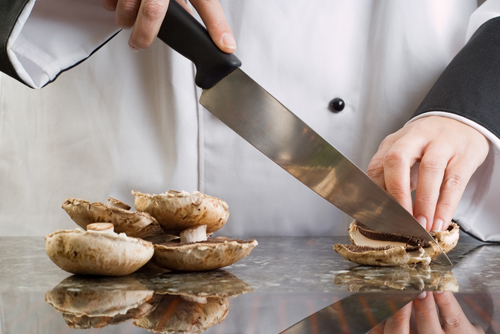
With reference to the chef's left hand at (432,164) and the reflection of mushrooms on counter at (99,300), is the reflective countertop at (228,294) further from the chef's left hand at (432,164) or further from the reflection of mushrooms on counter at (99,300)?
the chef's left hand at (432,164)

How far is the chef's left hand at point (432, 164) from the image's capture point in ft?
3.25

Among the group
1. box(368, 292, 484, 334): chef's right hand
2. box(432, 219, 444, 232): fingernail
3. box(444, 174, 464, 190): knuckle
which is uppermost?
box(444, 174, 464, 190): knuckle

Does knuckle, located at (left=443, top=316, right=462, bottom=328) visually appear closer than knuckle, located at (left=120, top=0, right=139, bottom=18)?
Yes

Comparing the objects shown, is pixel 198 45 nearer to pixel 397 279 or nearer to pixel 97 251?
pixel 97 251

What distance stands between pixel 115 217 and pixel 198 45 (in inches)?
14.3

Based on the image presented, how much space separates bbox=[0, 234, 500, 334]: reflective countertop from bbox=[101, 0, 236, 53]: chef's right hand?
1.43ft

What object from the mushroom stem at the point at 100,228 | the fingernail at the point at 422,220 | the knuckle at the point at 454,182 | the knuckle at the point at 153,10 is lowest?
the fingernail at the point at 422,220

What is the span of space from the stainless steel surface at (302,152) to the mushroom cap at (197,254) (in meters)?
0.25

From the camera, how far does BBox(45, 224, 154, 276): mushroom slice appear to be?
2.13 feet

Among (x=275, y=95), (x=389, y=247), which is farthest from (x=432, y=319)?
(x=275, y=95)

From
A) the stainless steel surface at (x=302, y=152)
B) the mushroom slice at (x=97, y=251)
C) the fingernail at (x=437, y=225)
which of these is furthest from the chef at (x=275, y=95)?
the mushroom slice at (x=97, y=251)

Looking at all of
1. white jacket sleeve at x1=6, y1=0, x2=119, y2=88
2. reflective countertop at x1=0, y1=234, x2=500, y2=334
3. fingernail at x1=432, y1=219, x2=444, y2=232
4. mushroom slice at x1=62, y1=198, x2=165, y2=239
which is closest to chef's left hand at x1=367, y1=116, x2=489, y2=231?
fingernail at x1=432, y1=219, x2=444, y2=232

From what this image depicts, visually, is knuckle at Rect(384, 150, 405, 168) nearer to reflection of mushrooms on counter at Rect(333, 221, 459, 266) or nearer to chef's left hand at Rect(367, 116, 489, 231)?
chef's left hand at Rect(367, 116, 489, 231)

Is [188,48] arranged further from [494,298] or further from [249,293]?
[494,298]
